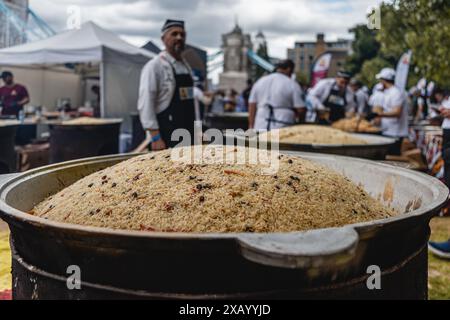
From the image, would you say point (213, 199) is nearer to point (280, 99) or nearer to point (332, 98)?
point (280, 99)

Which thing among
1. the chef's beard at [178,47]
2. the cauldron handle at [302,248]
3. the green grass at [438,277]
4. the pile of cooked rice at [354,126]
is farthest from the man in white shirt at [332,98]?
the cauldron handle at [302,248]

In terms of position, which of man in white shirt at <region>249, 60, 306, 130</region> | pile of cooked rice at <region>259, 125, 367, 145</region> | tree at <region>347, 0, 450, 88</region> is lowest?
pile of cooked rice at <region>259, 125, 367, 145</region>

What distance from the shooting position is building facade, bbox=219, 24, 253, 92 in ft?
103

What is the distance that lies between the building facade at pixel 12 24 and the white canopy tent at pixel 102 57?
2162mm

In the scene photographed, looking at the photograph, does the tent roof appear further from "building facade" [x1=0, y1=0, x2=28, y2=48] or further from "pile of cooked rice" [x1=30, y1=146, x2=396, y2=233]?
"pile of cooked rice" [x1=30, y1=146, x2=396, y2=233]

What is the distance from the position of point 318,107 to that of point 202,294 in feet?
21.3

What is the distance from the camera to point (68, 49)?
8016 mm

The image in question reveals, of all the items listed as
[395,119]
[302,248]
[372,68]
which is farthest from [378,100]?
[372,68]

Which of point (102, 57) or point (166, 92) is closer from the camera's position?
point (166, 92)

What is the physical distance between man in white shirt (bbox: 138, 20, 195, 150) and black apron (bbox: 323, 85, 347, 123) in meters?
3.49

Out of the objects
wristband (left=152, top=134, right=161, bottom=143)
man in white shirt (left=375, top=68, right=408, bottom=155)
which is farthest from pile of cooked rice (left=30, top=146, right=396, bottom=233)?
man in white shirt (left=375, top=68, right=408, bottom=155)

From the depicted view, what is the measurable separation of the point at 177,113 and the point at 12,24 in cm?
843
